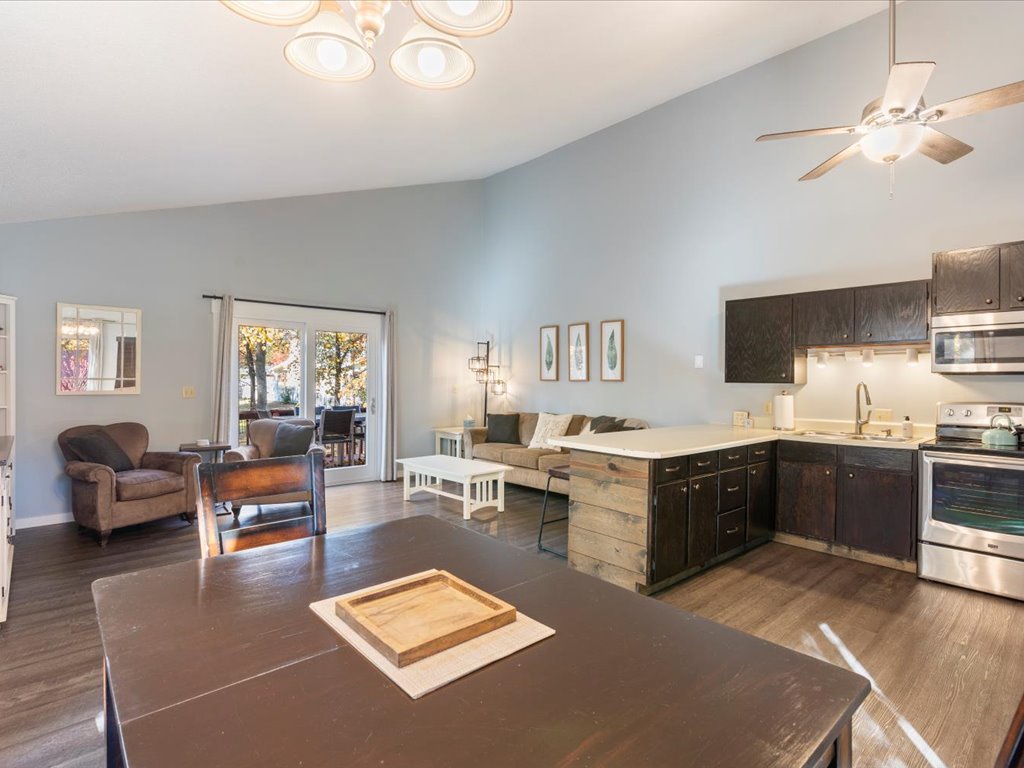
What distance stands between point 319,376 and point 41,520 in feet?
8.93

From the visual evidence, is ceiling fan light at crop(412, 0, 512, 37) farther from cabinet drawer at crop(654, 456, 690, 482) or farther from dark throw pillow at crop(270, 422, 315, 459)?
dark throw pillow at crop(270, 422, 315, 459)

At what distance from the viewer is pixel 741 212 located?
15.6 feet

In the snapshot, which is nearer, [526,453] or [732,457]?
[732,457]

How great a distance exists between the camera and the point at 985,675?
231 centimetres

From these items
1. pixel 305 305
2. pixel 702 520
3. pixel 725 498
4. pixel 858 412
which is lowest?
pixel 702 520

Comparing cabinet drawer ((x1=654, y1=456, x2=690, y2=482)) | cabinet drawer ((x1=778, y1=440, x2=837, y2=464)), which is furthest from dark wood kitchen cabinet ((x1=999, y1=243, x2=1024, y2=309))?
cabinet drawer ((x1=654, y1=456, x2=690, y2=482))

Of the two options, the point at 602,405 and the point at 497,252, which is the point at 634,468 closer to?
the point at 602,405

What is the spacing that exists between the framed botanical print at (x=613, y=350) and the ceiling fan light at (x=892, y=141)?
3.23 m

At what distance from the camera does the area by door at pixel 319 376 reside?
5594 mm

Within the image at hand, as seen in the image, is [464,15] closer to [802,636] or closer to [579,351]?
[802,636]

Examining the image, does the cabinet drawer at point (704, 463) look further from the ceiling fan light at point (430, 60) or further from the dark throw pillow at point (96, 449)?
the dark throw pillow at point (96, 449)

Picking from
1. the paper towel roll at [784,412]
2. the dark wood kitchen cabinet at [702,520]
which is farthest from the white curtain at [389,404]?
the paper towel roll at [784,412]

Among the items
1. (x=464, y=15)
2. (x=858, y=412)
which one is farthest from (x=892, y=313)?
(x=464, y=15)

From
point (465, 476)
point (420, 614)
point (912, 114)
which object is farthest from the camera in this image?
point (465, 476)
